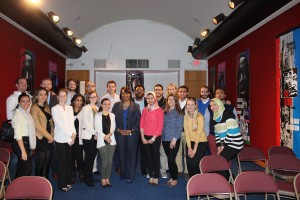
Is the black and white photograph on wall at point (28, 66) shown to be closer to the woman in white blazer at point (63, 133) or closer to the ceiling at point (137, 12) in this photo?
the ceiling at point (137, 12)

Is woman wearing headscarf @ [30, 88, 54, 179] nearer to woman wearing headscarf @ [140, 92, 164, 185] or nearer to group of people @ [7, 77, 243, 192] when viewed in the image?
group of people @ [7, 77, 243, 192]

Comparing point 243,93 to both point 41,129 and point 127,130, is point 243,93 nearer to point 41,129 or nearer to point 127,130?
point 127,130

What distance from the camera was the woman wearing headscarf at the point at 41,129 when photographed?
4402 mm

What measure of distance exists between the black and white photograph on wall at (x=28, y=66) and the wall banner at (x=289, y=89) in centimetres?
576

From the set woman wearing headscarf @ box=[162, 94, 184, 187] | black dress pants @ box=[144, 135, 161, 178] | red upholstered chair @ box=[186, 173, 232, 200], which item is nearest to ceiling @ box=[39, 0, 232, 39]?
woman wearing headscarf @ box=[162, 94, 184, 187]

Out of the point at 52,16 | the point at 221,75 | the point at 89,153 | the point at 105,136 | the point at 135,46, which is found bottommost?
the point at 89,153

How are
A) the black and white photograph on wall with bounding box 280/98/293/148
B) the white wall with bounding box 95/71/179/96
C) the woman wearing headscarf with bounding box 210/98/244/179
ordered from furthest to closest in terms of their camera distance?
the white wall with bounding box 95/71/179/96 < the black and white photograph on wall with bounding box 280/98/293/148 < the woman wearing headscarf with bounding box 210/98/244/179

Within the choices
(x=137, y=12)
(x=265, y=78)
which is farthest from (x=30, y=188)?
(x=137, y=12)

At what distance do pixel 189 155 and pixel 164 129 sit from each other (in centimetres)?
67

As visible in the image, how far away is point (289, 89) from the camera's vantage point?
5.38m

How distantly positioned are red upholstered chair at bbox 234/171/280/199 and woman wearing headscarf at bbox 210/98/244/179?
925mm

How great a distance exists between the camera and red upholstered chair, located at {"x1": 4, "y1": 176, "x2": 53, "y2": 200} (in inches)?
113

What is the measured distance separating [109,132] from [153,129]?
741 millimetres

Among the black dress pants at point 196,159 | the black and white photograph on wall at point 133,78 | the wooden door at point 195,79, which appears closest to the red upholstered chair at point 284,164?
the black dress pants at point 196,159
